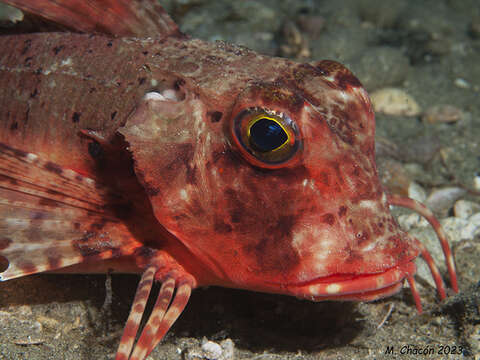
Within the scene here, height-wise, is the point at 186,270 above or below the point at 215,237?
below

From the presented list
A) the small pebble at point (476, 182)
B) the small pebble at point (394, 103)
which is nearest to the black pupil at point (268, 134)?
the small pebble at point (476, 182)

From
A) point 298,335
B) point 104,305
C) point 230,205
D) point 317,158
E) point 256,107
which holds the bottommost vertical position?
point 298,335

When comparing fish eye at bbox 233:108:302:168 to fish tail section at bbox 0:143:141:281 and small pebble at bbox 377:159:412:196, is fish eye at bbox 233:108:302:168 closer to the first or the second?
fish tail section at bbox 0:143:141:281

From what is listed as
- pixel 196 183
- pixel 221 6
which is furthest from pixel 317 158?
pixel 221 6

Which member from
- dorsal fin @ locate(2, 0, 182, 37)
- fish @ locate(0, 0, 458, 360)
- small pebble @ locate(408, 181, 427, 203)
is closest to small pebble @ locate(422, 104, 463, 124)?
small pebble @ locate(408, 181, 427, 203)

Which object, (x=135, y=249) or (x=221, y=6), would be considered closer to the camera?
(x=135, y=249)

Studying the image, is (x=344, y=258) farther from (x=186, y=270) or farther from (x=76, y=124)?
(x=76, y=124)

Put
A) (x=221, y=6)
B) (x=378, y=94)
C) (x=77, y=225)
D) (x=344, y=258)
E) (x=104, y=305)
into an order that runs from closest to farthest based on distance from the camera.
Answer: (x=344, y=258) → (x=77, y=225) → (x=104, y=305) → (x=378, y=94) → (x=221, y=6)

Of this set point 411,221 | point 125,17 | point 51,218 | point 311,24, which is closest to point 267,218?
point 51,218
